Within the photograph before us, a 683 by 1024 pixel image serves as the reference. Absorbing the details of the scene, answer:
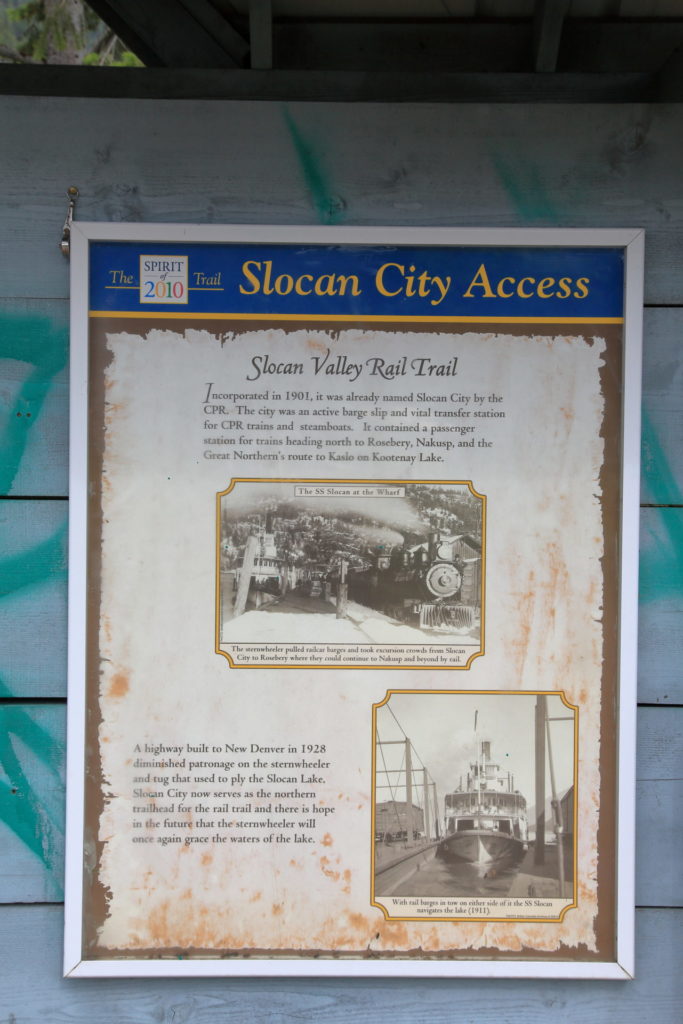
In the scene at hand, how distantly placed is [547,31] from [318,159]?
370 millimetres

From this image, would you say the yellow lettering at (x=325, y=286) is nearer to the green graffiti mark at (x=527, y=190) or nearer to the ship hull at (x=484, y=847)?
the green graffiti mark at (x=527, y=190)

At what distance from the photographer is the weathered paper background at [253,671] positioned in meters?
1.07

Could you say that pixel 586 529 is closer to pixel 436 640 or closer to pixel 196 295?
pixel 436 640

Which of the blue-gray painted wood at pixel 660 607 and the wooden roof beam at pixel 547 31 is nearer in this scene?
the wooden roof beam at pixel 547 31

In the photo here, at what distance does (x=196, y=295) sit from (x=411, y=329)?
322mm

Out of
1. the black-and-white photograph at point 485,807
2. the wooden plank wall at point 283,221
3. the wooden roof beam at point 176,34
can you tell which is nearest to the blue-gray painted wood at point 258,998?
the wooden plank wall at point 283,221

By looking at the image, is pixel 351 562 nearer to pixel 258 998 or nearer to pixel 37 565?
pixel 37 565

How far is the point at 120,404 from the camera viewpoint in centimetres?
107

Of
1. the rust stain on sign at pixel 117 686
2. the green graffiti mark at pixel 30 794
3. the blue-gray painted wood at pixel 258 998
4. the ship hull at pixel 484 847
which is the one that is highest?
the rust stain on sign at pixel 117 686

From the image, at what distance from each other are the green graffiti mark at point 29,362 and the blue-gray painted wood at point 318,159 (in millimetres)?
155

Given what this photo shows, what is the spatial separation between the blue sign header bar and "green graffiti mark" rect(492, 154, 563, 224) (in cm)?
5

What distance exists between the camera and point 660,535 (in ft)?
3.61

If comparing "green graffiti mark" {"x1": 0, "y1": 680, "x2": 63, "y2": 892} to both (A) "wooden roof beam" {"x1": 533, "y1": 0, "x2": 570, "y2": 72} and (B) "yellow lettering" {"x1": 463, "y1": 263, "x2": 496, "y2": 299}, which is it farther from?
(A) "wooden roof beam" {"x1": 533, "y1": 0, "x2": 570, "y2": 72}

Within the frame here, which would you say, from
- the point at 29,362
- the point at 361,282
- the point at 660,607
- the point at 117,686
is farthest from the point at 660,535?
the point at 29,362
